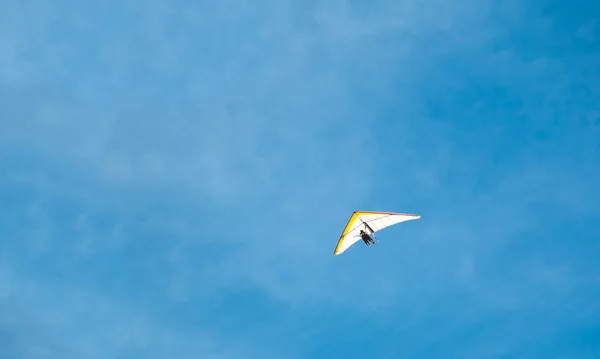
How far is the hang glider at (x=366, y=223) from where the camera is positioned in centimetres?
7719

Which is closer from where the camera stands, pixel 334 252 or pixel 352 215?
pixel 352 215

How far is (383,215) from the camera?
255ft

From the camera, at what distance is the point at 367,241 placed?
7738 cm

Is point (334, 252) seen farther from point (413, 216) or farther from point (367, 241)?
point (413, 216)

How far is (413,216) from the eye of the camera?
250 feet

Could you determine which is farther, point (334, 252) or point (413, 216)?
point (334, 252)

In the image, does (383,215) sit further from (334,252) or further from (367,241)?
(334,252)

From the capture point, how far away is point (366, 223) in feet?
259

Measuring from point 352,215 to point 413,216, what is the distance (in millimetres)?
7349

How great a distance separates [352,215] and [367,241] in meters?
3.85

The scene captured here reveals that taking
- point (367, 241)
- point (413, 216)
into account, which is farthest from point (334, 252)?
point (413, 216)

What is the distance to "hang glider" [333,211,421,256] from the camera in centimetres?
7719

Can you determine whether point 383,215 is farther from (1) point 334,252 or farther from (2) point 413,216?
(1) point 334,252

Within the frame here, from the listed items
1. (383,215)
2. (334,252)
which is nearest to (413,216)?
(383,215)
